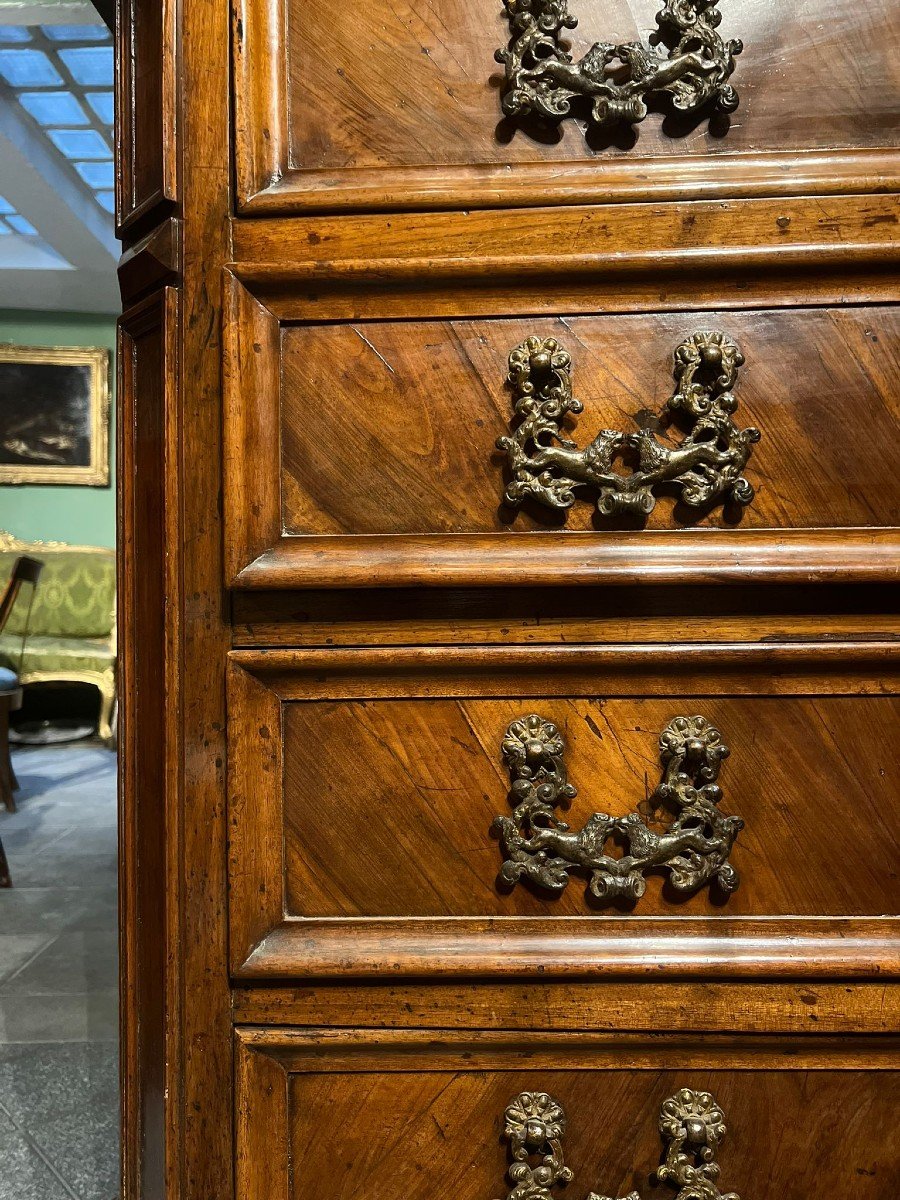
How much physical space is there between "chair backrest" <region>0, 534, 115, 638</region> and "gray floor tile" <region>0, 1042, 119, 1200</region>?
3861mm

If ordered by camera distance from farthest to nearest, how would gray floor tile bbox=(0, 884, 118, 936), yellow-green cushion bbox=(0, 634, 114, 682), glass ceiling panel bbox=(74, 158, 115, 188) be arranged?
yellow-green cushion bbox=(0, 634, 114, 682)
glass ceiling panel bbox=(74, 158, 115, 188)
gray floor tile bbox=(0, 884, 118, 936)

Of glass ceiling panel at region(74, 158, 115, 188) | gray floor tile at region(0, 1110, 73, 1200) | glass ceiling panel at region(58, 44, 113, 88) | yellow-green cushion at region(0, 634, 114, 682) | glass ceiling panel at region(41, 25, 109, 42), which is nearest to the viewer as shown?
gray floor tile at region(0, 1110, 73, 1200)

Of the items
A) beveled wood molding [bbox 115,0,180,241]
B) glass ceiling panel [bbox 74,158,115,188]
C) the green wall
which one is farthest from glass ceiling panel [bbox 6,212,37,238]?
beveled wood molding [bbox 115,0,180,241]

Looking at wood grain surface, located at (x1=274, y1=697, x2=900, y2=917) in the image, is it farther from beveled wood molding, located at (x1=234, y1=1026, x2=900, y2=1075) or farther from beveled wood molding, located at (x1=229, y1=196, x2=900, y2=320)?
beveled wood molding, located at (x1=229, y1=196, x2=900, y2=320)

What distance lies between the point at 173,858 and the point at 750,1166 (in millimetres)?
434

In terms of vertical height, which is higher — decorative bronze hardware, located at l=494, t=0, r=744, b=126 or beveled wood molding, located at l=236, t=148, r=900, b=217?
decorative bronze hardware, located at l=494, t=0, r=744, b=126

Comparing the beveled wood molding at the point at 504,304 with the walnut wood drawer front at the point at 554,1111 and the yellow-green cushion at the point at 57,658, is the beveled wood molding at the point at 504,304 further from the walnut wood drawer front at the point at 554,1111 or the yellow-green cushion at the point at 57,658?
the yellow-green cushion at the point at 57,658

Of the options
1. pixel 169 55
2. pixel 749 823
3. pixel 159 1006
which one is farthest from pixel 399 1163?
pixel 169 55

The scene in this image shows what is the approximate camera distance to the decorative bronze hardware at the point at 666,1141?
0.56 metres

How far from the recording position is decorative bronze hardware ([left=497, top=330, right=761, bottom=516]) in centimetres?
55

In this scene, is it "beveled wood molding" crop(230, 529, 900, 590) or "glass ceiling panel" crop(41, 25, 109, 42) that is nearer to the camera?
"beveled wood molding" crop(230, 529, 900, 590)

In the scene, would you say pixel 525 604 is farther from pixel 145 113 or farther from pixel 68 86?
pixel 68 86

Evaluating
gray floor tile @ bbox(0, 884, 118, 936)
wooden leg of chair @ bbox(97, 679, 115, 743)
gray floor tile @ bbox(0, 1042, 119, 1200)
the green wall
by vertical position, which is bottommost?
wooden leg of chair @ bbox(97, 679, 115, 743)

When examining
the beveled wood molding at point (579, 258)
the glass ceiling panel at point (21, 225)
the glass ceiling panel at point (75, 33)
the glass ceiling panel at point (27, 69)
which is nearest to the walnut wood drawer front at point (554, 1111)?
the beveled wood molding at point (579, 258)
